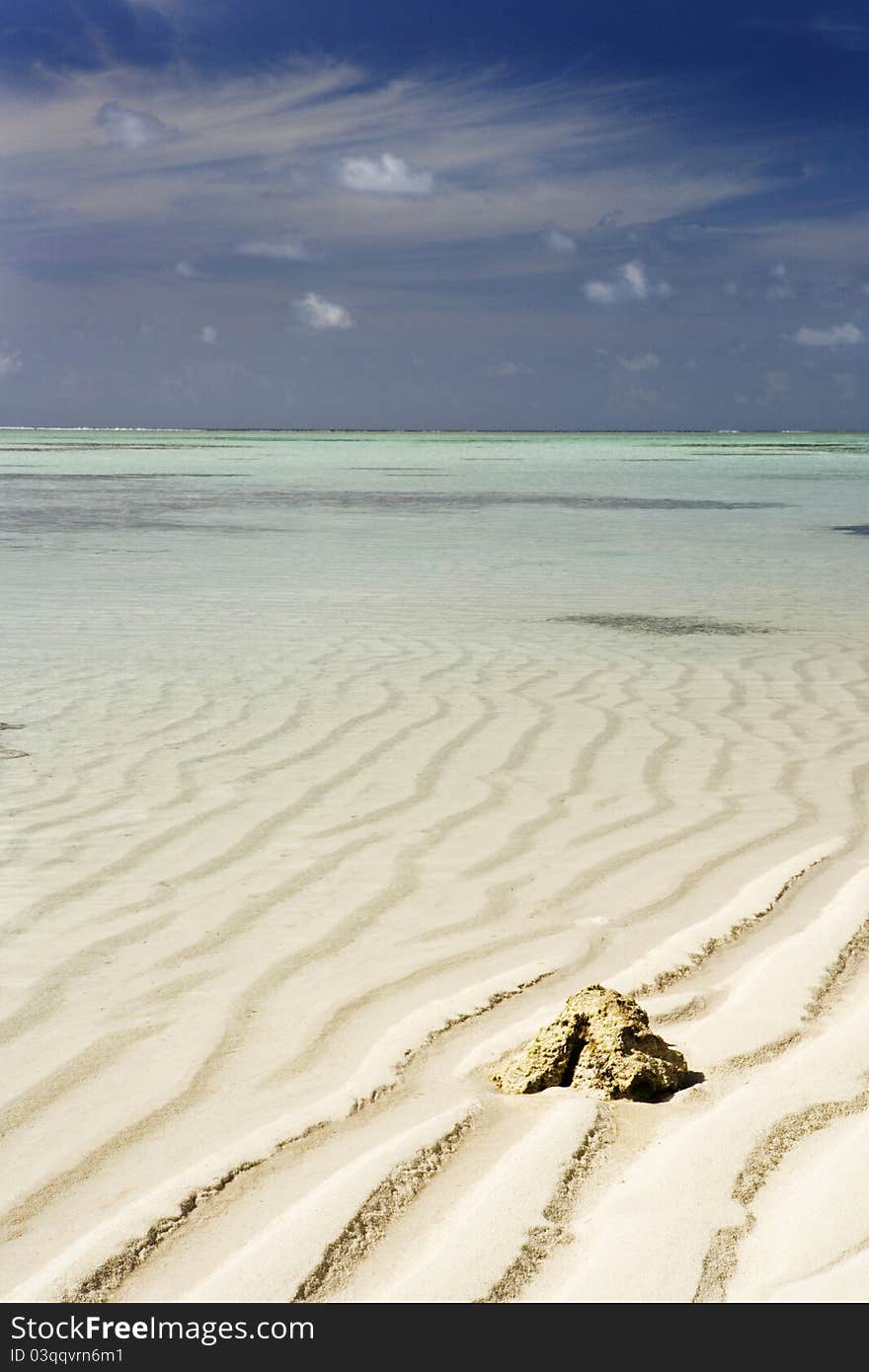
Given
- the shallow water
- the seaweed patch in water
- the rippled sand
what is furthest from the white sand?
the shallow water

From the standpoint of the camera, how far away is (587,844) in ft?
16.1

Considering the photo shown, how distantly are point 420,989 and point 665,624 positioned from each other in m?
7.21

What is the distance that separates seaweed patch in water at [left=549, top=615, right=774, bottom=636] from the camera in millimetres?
10109

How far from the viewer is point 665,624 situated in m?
10.5

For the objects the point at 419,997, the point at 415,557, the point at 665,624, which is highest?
the point at 415,557

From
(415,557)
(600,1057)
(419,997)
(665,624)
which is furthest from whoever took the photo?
(415,557)

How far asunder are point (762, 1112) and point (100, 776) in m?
3.62

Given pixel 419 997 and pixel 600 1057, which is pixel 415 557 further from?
pixel 600 1057

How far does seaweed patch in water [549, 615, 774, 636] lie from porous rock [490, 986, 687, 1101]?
281 inches

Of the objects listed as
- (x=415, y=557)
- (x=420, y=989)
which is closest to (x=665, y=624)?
(x=415, y=557)

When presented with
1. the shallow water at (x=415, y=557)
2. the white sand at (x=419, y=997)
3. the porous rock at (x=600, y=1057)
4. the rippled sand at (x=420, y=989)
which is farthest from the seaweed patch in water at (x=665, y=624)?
the porous rock at (x=600, y=1057)

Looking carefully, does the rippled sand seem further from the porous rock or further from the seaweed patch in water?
the seaweed patch in water

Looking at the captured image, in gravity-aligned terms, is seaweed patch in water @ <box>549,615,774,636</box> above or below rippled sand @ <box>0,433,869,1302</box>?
above

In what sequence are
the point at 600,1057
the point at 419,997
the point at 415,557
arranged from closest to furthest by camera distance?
the point at 600,1057, the point at 419,997, the point at 415,557
